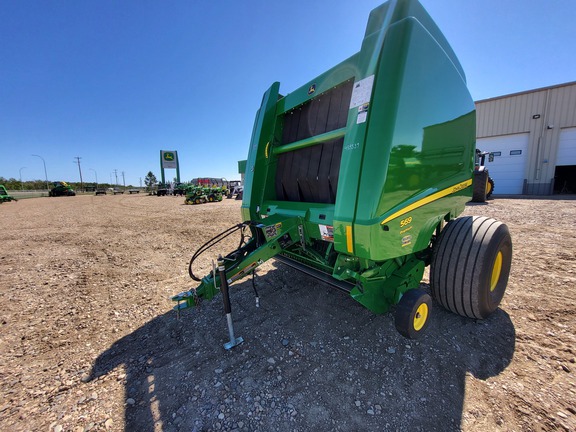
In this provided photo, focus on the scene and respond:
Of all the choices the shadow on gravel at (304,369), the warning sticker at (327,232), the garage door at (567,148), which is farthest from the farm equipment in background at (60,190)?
the garage door at (567,148)

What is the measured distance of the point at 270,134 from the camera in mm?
3283

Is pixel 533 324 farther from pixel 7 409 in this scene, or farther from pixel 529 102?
pixel 529 102

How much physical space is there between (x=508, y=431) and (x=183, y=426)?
205cm

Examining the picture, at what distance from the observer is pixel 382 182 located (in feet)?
5.84

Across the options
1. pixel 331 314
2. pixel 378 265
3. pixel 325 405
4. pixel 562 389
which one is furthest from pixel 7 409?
pixel 562 389

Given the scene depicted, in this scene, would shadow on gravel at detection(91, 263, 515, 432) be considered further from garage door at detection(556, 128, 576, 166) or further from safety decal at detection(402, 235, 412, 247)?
garage door at detection(556, 128, 576, 166)

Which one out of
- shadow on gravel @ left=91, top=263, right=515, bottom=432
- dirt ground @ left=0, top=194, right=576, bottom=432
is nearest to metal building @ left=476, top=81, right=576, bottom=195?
dirt ground @ left=0, top=194, right=576, bottom=432

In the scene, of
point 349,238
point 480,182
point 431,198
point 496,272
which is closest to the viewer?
point 349,238

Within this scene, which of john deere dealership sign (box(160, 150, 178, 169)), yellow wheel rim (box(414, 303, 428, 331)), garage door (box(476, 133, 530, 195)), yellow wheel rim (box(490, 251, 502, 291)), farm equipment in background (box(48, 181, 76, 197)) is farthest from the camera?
john deere dealership sign (box(160, 150, 178, 169))

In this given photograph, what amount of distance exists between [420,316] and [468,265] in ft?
2.44

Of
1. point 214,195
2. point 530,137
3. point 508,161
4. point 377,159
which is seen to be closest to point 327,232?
point 377,159

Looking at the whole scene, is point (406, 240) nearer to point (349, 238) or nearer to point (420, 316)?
point (349, 238)

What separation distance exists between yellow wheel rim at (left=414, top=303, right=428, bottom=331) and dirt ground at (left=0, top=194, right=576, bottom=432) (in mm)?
326

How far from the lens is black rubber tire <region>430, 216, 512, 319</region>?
2295 mm
